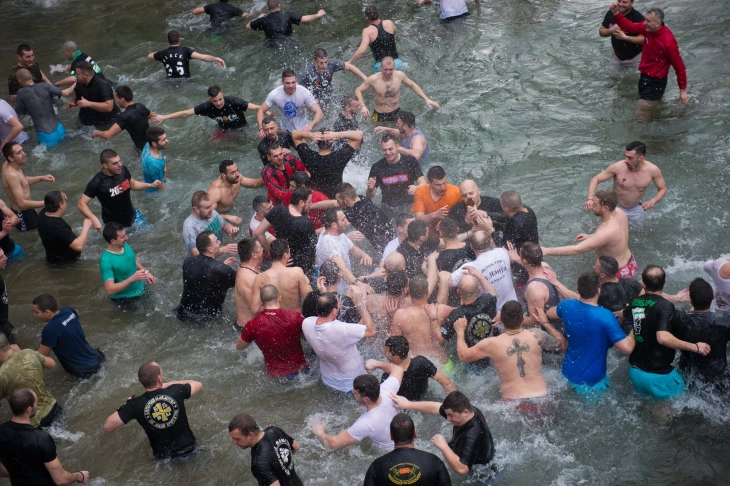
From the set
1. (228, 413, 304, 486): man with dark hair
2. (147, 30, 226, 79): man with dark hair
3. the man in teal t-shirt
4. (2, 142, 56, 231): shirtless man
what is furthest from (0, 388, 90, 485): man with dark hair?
(147, 30, 226, 79): man with dark hair

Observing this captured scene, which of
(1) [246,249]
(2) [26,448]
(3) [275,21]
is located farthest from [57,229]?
(3) [275,21]

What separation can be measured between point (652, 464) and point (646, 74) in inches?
277

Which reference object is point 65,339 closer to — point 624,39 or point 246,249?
point 246,249

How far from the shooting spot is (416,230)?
841 centimetres

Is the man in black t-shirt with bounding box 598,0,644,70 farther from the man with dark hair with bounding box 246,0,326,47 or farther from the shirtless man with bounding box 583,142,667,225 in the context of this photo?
the man with dark hair with bounding box 246,0,326,47

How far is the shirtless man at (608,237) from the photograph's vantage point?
27.2ft

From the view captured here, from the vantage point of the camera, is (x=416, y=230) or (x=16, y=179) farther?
(x=16, y=179)

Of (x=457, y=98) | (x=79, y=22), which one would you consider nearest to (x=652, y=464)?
(x=457, y=98)

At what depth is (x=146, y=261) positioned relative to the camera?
10.4 metres

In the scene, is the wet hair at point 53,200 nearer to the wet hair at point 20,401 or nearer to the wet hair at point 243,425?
the wet hair at point 20,401

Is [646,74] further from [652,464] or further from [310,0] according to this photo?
[310,0]

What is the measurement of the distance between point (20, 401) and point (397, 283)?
3767 millimetres

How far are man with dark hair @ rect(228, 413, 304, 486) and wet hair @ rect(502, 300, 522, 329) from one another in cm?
241

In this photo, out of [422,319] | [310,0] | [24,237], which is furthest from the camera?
[310,0]
